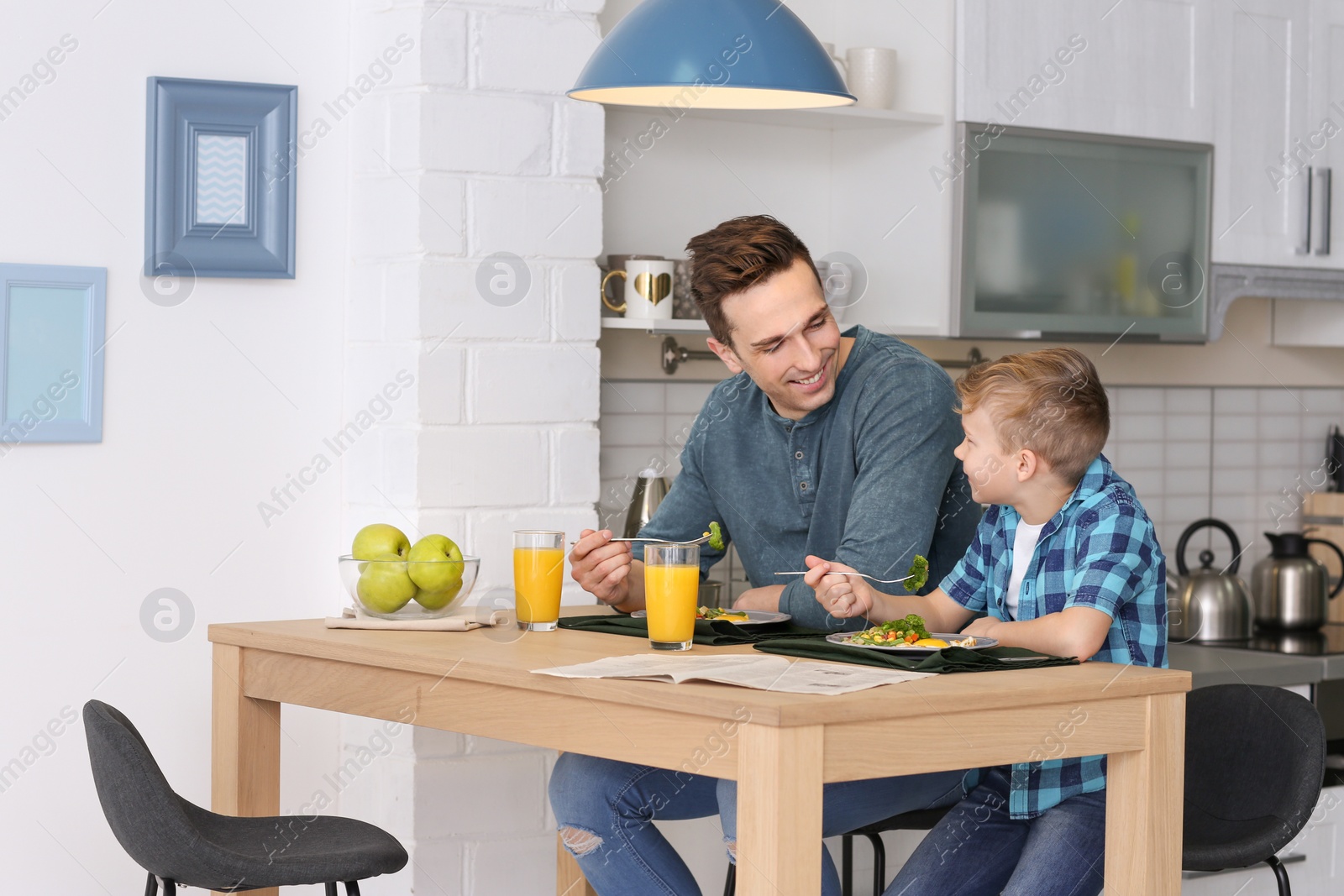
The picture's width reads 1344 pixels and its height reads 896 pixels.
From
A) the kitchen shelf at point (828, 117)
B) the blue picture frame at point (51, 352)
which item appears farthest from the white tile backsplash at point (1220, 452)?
the blue picture frame at point (51, 352)

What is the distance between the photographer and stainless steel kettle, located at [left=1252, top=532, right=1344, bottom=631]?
3.39 m

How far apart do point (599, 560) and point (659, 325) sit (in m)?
0.77

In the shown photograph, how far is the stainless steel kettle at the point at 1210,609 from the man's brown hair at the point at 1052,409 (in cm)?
151

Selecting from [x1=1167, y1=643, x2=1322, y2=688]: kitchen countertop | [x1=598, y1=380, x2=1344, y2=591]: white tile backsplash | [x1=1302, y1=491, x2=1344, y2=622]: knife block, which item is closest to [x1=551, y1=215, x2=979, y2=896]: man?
[x1=1167, y1=643, x2=1322, y2=688]: kitchen countertop

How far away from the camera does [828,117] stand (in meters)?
2.99

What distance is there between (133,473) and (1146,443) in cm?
228

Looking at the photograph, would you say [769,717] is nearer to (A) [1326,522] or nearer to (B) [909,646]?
(B) [909,646]

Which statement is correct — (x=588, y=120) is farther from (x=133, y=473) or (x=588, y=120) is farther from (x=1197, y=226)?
(x=1197, y=226)

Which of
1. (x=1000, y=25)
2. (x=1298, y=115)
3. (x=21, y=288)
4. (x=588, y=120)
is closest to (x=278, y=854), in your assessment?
(x=21, y=288)

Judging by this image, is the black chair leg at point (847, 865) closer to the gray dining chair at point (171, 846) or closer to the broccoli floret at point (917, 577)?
the broccoli floret at point (917, 577)

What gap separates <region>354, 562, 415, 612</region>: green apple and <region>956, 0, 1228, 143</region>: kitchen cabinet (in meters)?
1.50

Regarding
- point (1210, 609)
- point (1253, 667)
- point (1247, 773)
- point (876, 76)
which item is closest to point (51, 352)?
point (876, 76)

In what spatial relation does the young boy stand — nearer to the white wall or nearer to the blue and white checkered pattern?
the blue and white checkered pattern

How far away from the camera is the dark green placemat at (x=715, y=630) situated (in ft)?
6.16
